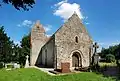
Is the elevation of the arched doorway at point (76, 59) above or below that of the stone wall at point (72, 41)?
below

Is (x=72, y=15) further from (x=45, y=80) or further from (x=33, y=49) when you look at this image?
(x=45, y=80)

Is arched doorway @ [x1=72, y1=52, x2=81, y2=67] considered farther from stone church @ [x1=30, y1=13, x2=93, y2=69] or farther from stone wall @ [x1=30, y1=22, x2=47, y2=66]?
stone wall @ [x1=30, y1=22, x2=47, y2=66]

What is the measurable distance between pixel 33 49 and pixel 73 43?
11642mm

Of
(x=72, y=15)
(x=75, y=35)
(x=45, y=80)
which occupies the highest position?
(x=72, y=15)

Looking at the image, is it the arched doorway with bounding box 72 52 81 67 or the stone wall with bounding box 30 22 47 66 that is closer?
the arched doorway with bounding box 72 52 81 67

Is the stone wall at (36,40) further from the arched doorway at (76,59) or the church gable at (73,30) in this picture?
the church gable at (73,30)

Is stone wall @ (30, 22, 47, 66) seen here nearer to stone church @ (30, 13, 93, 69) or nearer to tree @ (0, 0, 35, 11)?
stone church @ (30, 13, 93, 69)

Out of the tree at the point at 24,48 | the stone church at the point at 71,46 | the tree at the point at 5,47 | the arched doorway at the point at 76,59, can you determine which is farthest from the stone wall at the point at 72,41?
the tree at the point at 24,48

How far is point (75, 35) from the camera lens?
130 feet

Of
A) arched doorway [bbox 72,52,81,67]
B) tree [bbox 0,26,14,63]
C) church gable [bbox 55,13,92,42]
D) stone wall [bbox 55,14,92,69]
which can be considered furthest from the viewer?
tree [bbox 0,26,14,63]

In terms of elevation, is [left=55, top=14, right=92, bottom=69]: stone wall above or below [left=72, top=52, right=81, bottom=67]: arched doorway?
above

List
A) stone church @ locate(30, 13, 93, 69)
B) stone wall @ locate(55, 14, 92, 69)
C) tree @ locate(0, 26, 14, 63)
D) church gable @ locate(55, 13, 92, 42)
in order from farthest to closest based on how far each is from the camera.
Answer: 1. tree @ locate(0, 26, 14, 63)
2. church gable @ locate(55, 13, 92, 42)
3. stone wall @ locate(55, 14, 92, 69)
4. stone church @ locate(30, 13, 93, 69)

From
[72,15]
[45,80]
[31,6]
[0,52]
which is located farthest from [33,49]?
[31,6]

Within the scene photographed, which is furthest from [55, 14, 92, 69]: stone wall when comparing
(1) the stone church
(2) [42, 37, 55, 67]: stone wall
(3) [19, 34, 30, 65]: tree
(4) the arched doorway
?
(3) [19, 34, 30, 65]: tree
